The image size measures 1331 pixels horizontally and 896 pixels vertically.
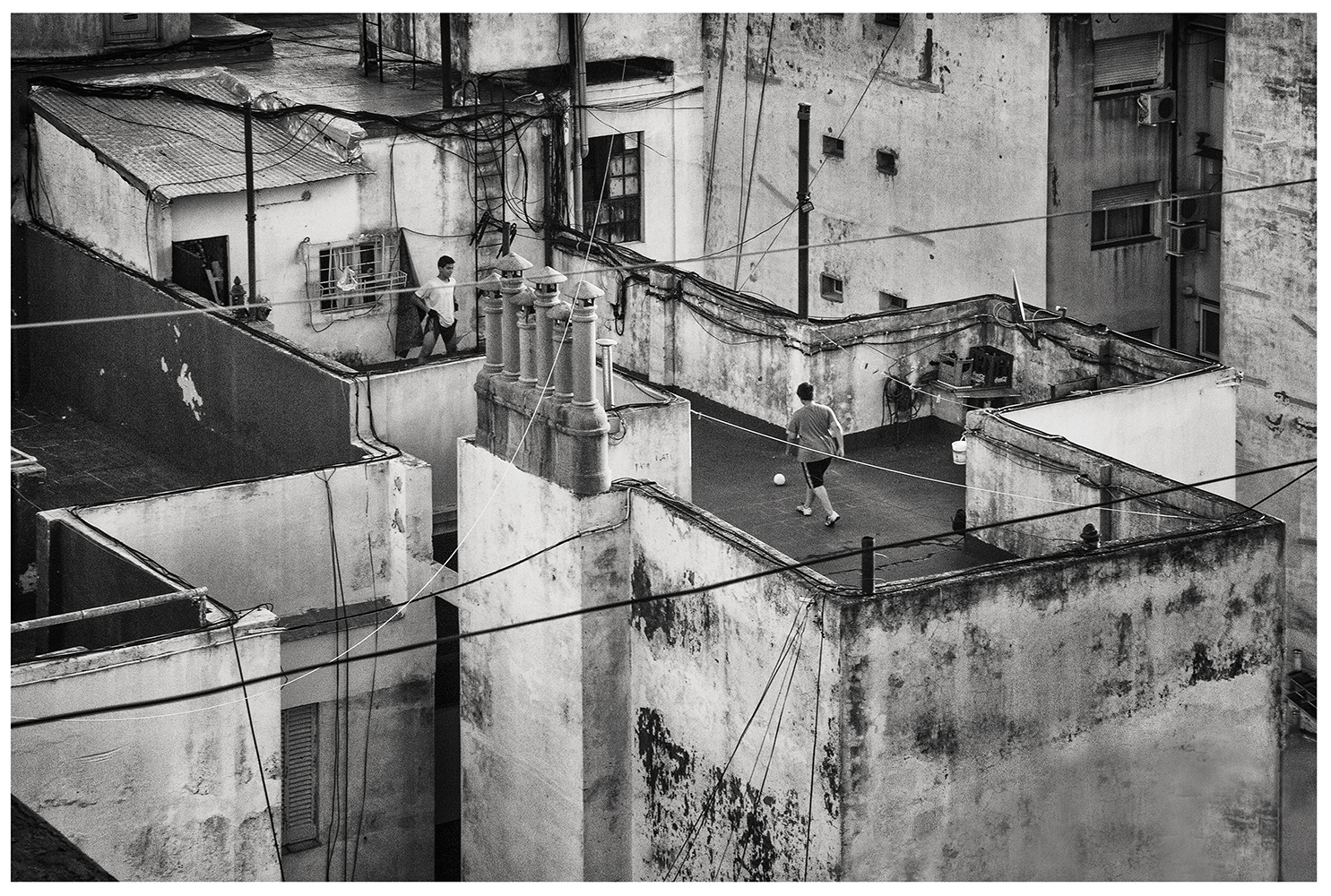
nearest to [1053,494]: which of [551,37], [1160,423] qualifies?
[1160,423]

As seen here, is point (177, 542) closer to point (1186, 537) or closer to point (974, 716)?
point (974, 716)

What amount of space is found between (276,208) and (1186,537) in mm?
18464

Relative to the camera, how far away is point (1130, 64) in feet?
158

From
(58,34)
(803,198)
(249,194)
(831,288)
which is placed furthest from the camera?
(831,288)

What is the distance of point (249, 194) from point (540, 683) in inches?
466

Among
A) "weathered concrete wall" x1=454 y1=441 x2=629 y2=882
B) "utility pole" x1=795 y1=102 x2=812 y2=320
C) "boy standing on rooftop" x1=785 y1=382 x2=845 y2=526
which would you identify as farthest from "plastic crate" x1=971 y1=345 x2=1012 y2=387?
"weathered concrete wall" x1=454 y1=441 x2=629 y2=882

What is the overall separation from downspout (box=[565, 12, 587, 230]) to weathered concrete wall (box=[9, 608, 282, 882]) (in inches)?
657

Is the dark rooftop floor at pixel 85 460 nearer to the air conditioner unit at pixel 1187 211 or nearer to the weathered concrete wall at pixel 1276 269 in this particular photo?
the weathered concrete wall at pixel 1276 269

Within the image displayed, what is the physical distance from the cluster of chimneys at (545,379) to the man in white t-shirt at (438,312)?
930 cm

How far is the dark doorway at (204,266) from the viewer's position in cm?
4369

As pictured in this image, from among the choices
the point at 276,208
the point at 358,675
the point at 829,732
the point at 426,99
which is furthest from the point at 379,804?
the point at 426,99

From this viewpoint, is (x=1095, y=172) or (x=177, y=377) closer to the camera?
(x=177, y=377)

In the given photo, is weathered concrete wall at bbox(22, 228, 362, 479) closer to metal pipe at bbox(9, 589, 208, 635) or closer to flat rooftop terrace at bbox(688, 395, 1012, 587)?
flat rooftop terrace at bbox(688, 395, 1012, 587)

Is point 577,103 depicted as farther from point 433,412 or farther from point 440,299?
point 433,412
